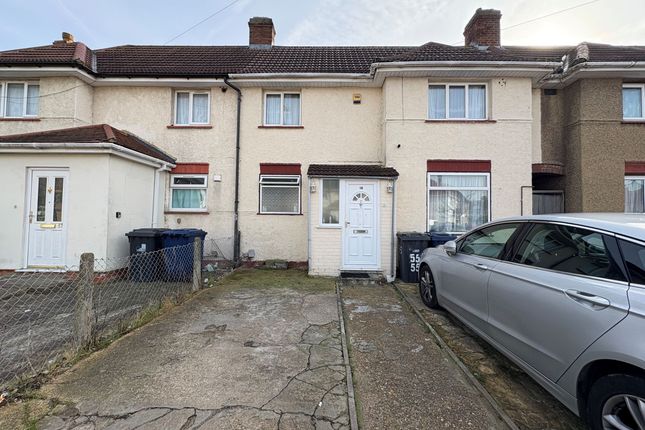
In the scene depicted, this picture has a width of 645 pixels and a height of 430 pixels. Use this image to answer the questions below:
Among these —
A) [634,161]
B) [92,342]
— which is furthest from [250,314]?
[634,161]

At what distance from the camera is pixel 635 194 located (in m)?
8.50

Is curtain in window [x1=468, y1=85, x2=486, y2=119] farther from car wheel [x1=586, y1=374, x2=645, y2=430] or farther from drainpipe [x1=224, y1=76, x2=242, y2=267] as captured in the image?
car wheel [x1=586, y1=374, x2=645, y2=430]

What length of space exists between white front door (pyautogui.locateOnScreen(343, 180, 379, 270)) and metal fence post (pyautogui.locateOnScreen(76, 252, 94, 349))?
514cm

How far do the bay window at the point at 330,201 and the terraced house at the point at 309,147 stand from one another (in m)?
0.04

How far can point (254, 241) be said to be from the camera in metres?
9.00

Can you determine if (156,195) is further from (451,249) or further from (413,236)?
(451,249)

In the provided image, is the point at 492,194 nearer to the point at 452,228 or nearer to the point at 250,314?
the point at 452,228

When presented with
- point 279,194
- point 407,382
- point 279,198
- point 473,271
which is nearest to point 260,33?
point 279,194

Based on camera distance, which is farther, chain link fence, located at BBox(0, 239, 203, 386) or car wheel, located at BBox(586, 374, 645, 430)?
chain link fence, located at BBox(0, 239, 203, 386)

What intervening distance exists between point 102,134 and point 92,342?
563 cm

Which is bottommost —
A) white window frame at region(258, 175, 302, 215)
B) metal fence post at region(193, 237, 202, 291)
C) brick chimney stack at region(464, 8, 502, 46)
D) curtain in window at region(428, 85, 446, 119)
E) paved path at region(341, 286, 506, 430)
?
paved path at region(341, 286, 506, 430)

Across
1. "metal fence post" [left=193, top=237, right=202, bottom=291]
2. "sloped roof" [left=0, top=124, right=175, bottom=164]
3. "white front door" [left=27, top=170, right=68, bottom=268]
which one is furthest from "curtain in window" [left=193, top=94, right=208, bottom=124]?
"metal fence post" [left=193, top=237, right=202, bottom=291]

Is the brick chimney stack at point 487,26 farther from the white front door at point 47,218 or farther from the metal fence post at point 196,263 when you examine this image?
the white front door at point 47,218

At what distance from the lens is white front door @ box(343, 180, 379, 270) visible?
7496 millimetres
